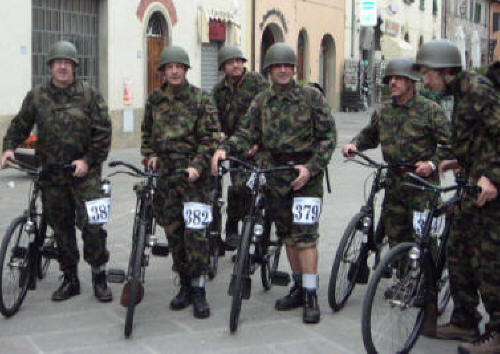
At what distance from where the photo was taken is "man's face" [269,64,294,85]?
18.6 ft

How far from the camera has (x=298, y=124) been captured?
5.64m

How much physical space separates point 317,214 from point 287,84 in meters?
0.90

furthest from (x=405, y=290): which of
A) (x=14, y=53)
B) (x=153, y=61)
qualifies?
(x=153, y=61)

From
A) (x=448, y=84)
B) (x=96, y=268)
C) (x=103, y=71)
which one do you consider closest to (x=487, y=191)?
(x=448, y=84)

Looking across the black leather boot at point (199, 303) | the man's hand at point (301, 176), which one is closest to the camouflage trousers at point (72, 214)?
the black leather boot at point (199, 303)

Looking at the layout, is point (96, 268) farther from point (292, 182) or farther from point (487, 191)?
point (487, 191)

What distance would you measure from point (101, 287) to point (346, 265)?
177 cm

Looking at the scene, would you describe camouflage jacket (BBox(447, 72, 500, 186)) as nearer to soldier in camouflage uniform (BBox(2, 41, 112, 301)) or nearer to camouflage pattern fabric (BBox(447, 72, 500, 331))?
camouflage pattern fabric (BBox(447, 72, 500, 331))

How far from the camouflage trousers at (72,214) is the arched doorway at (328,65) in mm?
24882

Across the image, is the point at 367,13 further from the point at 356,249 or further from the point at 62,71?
the point at 62,71

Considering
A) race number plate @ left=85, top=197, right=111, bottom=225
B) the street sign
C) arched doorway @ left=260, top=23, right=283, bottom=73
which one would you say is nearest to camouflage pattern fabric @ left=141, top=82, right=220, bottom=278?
race number plate @ left=85, top=197, right=111, bottom=225

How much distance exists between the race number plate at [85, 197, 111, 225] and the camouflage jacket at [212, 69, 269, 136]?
2153 millimetres

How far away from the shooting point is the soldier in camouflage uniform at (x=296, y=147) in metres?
5.61

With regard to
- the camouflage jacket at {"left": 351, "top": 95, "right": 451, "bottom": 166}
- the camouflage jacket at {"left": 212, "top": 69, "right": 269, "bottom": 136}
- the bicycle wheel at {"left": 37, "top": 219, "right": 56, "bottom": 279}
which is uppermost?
the camouflage jacket at {"left": 212, "top": 69, "right": 269, "bottom": 136}
